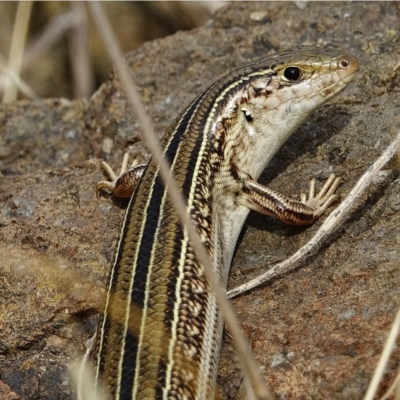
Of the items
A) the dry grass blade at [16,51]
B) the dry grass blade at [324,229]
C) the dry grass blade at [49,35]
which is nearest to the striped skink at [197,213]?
the dry grass blade at [324,229]

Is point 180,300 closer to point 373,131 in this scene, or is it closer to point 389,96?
point 373,131

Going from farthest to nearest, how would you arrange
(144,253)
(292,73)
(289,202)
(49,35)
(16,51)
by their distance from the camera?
(49,35), (16,51), (292,73), (289,202), (144,253)

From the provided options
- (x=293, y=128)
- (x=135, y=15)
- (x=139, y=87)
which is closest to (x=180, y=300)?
(x=293, y=128)

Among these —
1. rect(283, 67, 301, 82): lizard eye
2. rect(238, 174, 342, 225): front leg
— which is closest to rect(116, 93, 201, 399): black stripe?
rect(238, 174, 342, 225): front leg

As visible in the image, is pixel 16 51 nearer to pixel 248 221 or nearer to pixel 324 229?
pixel 248 221

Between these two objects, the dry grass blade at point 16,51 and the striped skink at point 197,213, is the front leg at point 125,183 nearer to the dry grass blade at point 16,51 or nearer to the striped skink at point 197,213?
the striped skink at point 197,213

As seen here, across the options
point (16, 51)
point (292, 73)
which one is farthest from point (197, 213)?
point (16, 51)
